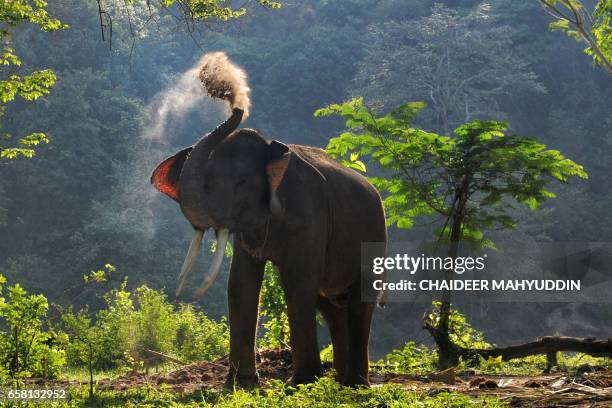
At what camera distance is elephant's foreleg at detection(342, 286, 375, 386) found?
7961 millimetres

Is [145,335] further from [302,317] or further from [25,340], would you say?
[302,317]

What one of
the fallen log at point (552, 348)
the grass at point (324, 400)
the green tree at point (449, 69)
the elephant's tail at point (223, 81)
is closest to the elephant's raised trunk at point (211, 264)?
the grass at point (324, 400)

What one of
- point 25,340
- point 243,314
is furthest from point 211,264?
point 25,340

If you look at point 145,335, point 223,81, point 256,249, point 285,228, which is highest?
point 223,81

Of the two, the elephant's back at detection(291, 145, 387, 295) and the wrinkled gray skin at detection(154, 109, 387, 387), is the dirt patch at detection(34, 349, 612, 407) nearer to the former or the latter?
the wrinkled gray skin at detection(154, 109, 387, 387)

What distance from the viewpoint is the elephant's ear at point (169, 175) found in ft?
24.7

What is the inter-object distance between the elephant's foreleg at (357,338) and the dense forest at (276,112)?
23.4m

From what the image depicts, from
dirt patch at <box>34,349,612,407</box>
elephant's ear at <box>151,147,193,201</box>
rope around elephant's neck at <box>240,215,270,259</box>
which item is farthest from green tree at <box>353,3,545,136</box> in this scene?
rope around elephant's neck at <box>240,215,270,259</box>

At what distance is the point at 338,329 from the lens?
27.5 ft

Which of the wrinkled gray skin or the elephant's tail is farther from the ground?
the elephant's tail

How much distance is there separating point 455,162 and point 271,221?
460cm

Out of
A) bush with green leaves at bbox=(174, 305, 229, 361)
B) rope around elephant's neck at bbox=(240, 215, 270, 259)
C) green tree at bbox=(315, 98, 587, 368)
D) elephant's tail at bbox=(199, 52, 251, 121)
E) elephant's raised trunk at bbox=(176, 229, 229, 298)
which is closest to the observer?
elephant's raised trunk at bbox=(176, 229, 229, 298)

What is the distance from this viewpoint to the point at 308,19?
160 feet

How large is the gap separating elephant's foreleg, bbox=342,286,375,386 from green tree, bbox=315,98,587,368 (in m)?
2.90
